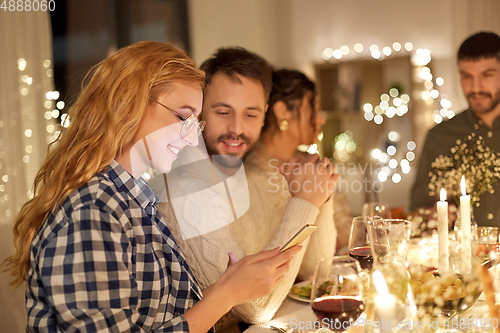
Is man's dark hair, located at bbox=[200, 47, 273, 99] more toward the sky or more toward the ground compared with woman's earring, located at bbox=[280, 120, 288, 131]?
more toward the sky

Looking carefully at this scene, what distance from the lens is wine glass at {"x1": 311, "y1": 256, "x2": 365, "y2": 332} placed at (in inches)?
28.8

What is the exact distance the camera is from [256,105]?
156 cm

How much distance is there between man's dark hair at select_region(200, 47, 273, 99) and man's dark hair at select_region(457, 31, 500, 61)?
3.17 feet

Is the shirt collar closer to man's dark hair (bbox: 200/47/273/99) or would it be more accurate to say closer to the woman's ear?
man's dark hair (bbox: 200/47/273/99)

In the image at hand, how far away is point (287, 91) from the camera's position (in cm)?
200

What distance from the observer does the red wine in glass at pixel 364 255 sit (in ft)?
3.55

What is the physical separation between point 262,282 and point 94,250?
36cm

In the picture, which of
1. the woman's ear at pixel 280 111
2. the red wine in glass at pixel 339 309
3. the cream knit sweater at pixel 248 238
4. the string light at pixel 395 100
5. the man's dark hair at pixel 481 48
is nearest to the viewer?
the red wine in glass at pixel 339 309

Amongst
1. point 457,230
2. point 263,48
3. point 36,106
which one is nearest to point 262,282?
point 457,230

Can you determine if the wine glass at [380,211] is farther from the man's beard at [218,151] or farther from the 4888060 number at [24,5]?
the 4888060 number at [24,5]

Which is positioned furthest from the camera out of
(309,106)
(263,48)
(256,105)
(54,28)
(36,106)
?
(263,48)

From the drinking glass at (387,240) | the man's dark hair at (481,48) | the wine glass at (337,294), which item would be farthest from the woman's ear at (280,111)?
the wine glass at (337,294)

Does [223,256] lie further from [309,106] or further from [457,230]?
[309,106]

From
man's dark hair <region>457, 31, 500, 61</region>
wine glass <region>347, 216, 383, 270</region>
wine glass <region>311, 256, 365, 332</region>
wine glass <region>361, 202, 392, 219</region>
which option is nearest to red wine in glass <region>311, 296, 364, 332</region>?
wine glass <region>311, 256, 365, 332</region>
